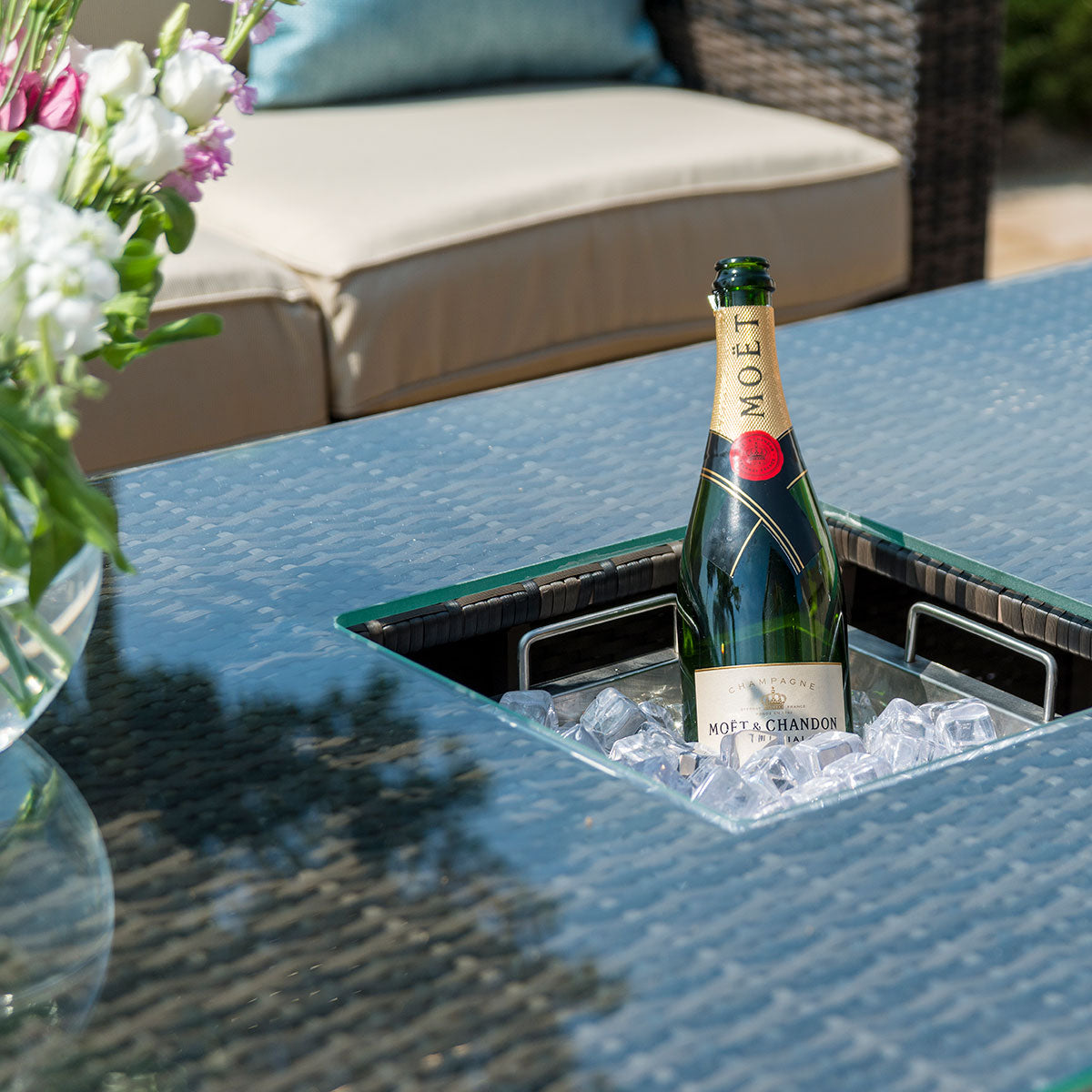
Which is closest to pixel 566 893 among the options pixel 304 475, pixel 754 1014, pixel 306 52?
pixel 754 1014

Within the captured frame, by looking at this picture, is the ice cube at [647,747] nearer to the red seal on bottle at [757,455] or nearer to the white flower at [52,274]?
the red seal on bottle at [757,455]

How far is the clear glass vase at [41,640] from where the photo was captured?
0.57 meters

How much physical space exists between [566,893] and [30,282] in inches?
11.2

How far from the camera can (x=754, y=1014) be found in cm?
50

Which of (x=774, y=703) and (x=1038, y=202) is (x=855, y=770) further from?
(x=1038, y=202)

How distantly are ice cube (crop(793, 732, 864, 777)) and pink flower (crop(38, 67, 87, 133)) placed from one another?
1.34 feet

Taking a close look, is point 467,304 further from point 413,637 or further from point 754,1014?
point 754,1014

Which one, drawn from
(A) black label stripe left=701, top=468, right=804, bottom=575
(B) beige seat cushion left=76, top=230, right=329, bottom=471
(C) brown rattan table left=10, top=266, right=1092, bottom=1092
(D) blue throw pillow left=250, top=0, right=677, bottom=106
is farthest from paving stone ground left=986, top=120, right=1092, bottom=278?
(A) black label stripe left=701, top=468, right=804, bottom=575

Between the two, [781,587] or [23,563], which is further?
[781,587]

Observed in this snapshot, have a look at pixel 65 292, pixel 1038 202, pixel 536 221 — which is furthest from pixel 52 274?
pixel 1038 202

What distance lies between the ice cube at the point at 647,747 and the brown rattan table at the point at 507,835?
0.23ft

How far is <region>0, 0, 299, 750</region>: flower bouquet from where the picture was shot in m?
0.45

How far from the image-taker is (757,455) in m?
0.77

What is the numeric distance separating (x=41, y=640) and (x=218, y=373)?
3.20 ft
